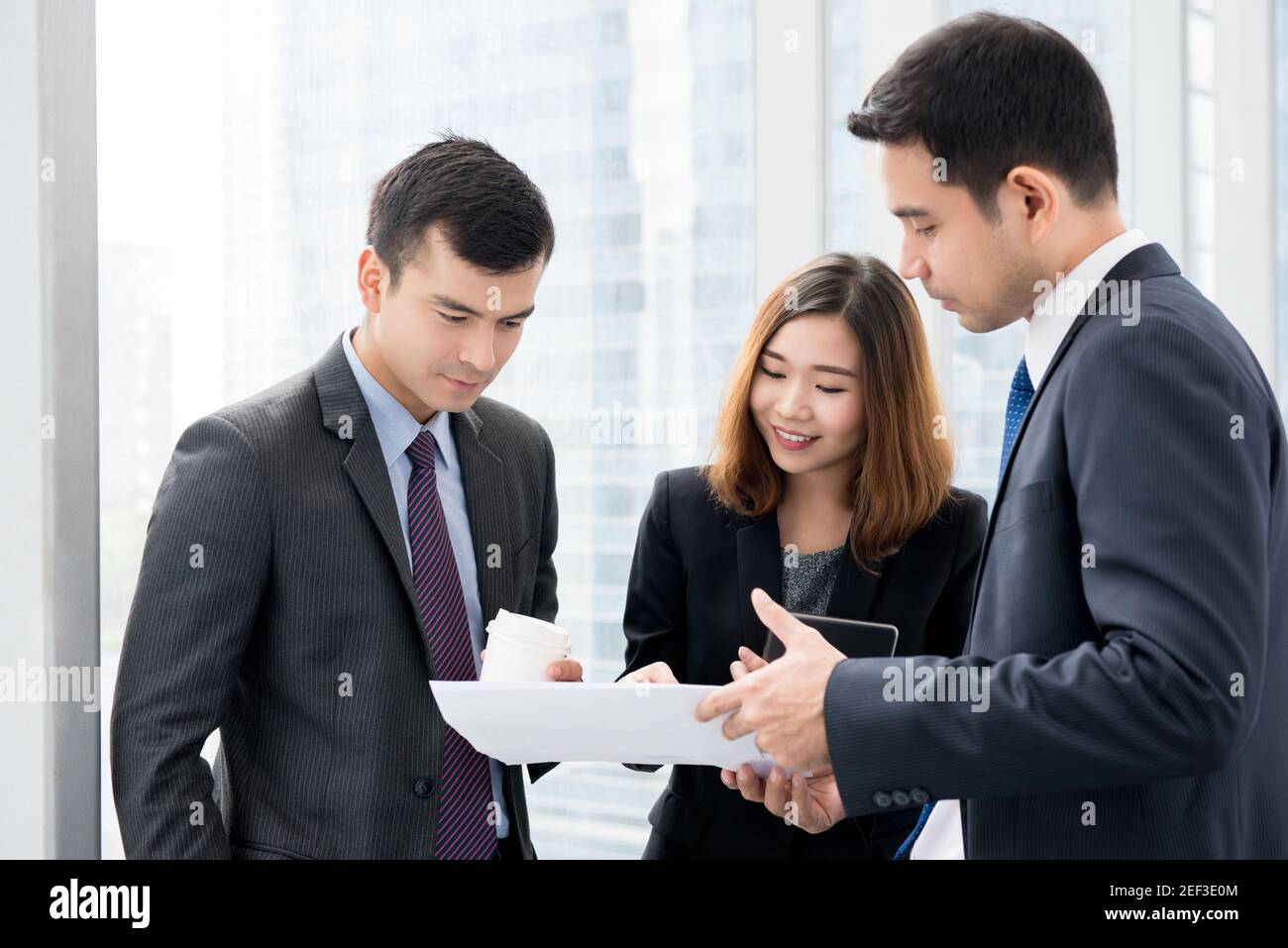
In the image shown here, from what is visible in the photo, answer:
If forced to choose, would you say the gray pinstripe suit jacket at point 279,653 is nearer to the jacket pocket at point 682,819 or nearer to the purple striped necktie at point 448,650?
the purple striped necktie at point 448,650

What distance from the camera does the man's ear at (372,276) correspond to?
1.56 m

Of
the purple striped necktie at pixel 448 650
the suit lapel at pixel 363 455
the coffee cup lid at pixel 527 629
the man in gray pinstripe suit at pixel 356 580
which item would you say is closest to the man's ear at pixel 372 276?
the man in gray pinstripe suit at pixel 356 580

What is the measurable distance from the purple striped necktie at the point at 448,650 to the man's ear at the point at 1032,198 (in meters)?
0.84

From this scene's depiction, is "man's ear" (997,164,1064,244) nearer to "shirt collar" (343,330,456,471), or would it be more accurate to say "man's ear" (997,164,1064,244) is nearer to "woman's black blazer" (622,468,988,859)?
"woman's black blazer" (622,468,988,859)

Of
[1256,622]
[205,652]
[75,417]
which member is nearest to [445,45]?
[75,417]

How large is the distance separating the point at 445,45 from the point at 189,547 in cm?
111

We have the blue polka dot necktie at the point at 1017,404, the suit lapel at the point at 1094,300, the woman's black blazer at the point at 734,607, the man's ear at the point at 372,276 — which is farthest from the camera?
the woman's black blazer at the point at 734,607

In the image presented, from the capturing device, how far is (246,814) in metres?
1.42

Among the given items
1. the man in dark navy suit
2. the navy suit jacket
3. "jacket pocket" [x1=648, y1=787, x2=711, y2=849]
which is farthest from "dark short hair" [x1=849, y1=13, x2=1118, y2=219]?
"jacket pocket" [x1=648, y1=787, x2=711, y2=849]

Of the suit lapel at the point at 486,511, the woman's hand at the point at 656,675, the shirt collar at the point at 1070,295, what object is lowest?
the woman's hand at the point at 656,675

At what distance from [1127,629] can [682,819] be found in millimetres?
917

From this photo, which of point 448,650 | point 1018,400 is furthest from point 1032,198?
point 448,650

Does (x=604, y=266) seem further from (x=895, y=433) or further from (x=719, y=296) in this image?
(x=895, y=433)

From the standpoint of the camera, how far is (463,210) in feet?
4.96
